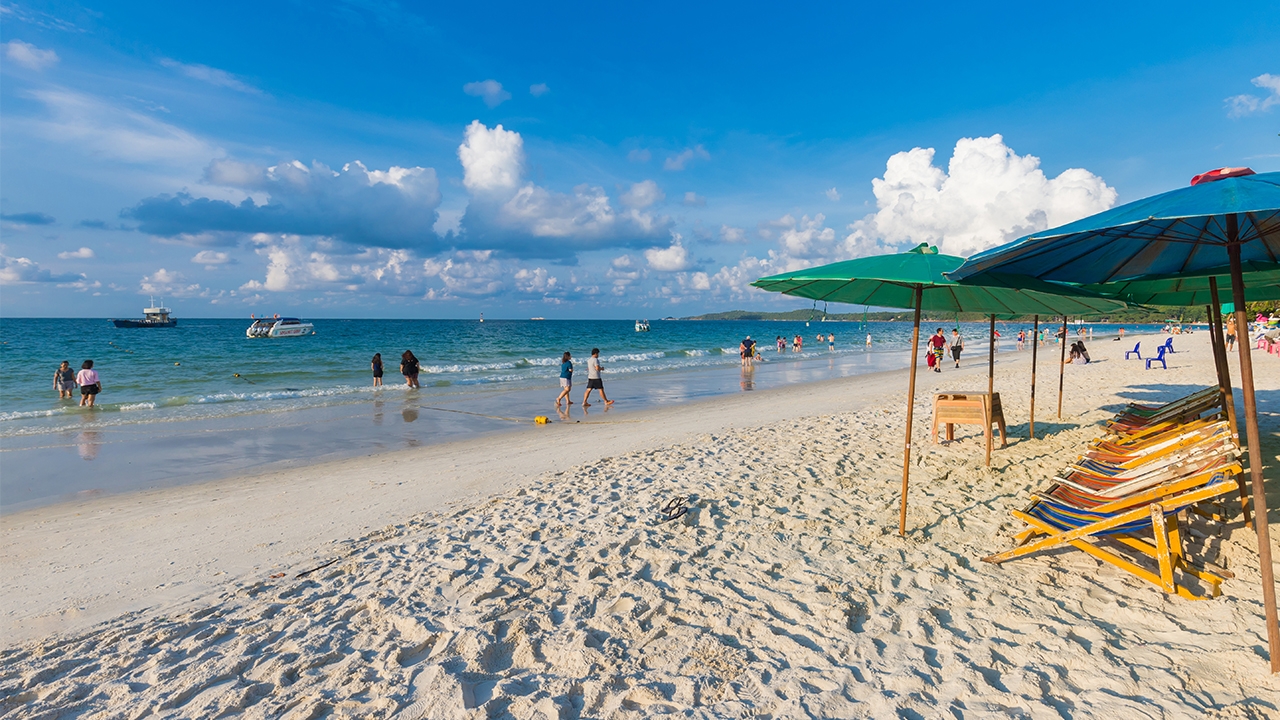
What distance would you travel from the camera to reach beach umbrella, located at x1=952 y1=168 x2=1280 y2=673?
8.90 feet

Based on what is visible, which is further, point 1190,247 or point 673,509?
point 673,509

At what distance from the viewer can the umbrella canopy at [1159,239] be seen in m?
2.67

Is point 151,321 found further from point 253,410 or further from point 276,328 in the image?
point 253,410

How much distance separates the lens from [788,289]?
5.25 metres

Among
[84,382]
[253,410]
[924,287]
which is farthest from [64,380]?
[924,287]

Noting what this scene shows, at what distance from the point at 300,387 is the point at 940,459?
2183cm

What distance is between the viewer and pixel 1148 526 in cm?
392

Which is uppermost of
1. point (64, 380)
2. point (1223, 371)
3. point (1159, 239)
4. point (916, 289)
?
point (1159, 239)

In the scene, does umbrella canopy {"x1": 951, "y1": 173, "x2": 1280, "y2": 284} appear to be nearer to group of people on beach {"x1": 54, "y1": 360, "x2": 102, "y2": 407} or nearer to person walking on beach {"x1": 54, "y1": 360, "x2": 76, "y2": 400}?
group of people on beach {"x1": 54, "y1": 360, "x2": 102, "y2": 407}

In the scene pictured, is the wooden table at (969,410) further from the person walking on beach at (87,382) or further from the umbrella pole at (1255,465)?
the person walking on beach at (87,382)

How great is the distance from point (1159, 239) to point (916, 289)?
169 centimetres

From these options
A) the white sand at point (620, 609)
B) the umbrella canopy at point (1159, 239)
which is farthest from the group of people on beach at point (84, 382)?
the umbrella canopy at point (1159, 239)

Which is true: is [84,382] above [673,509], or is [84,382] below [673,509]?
above

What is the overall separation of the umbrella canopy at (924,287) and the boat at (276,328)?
235 ft
